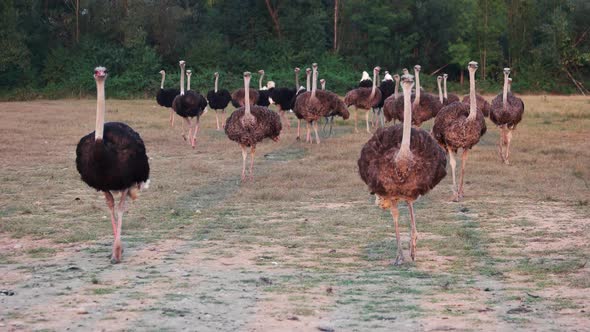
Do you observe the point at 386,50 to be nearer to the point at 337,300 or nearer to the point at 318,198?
the point at 318,198

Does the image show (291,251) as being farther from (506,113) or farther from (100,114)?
(506,113)

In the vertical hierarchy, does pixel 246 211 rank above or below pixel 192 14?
below

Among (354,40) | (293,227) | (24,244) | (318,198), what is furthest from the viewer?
(354,40)

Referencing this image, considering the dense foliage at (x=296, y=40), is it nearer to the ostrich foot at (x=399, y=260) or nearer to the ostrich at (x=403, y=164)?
the ostrich at (x=403, y=164)

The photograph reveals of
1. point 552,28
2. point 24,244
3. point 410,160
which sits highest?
point 552,28

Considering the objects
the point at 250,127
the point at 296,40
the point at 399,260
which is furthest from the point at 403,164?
the point at 296,40

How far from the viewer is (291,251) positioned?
9297 mm

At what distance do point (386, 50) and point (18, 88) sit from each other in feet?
58.5

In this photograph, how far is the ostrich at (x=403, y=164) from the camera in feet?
28.4

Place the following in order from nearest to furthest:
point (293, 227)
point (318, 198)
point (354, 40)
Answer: point (293, 227) < point (318, 198) < point (354, 40)

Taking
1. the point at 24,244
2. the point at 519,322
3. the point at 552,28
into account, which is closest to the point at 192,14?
the point at 552,28

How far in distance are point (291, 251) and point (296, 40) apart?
129 feet

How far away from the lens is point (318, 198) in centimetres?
1298

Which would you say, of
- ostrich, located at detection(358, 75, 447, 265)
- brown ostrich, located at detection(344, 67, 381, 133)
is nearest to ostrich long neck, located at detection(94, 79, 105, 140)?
ostrich, located at detection(358, 75, 447, 265)
